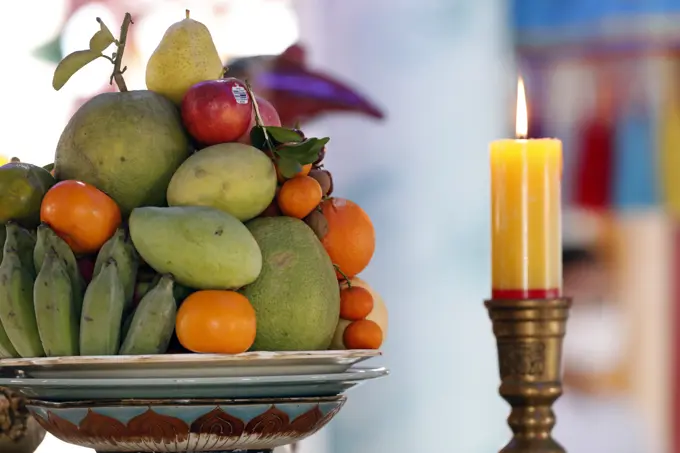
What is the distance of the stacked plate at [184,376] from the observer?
456mm

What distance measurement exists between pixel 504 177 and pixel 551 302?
7 centimetres

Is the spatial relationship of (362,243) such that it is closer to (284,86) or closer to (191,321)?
(191,321)

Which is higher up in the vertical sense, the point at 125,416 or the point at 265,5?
the point at 265,5

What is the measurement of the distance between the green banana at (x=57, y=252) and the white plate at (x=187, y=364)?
0.13 ft

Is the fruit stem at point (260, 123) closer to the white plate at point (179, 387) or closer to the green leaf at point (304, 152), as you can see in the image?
the green leaf at point (304, 152)

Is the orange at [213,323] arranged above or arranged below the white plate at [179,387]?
above

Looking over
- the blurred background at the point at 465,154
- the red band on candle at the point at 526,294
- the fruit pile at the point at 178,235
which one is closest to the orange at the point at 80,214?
the fruit pile at the point at 178,235

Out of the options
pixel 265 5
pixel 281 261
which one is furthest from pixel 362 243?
pixel 265 5

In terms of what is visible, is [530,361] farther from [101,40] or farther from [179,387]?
[101,40]

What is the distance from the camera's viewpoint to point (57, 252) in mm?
497

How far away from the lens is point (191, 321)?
47 centimetres

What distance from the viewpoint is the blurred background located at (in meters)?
2.37

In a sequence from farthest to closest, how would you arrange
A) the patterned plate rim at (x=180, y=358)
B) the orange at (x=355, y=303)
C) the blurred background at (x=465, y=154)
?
the blurred background at (x=465, y=154) < the orange at (x=355, y=303) < the patterned plate rim at (x=180, y=358)

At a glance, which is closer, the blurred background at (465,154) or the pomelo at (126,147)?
the pomelo at (126,147)
